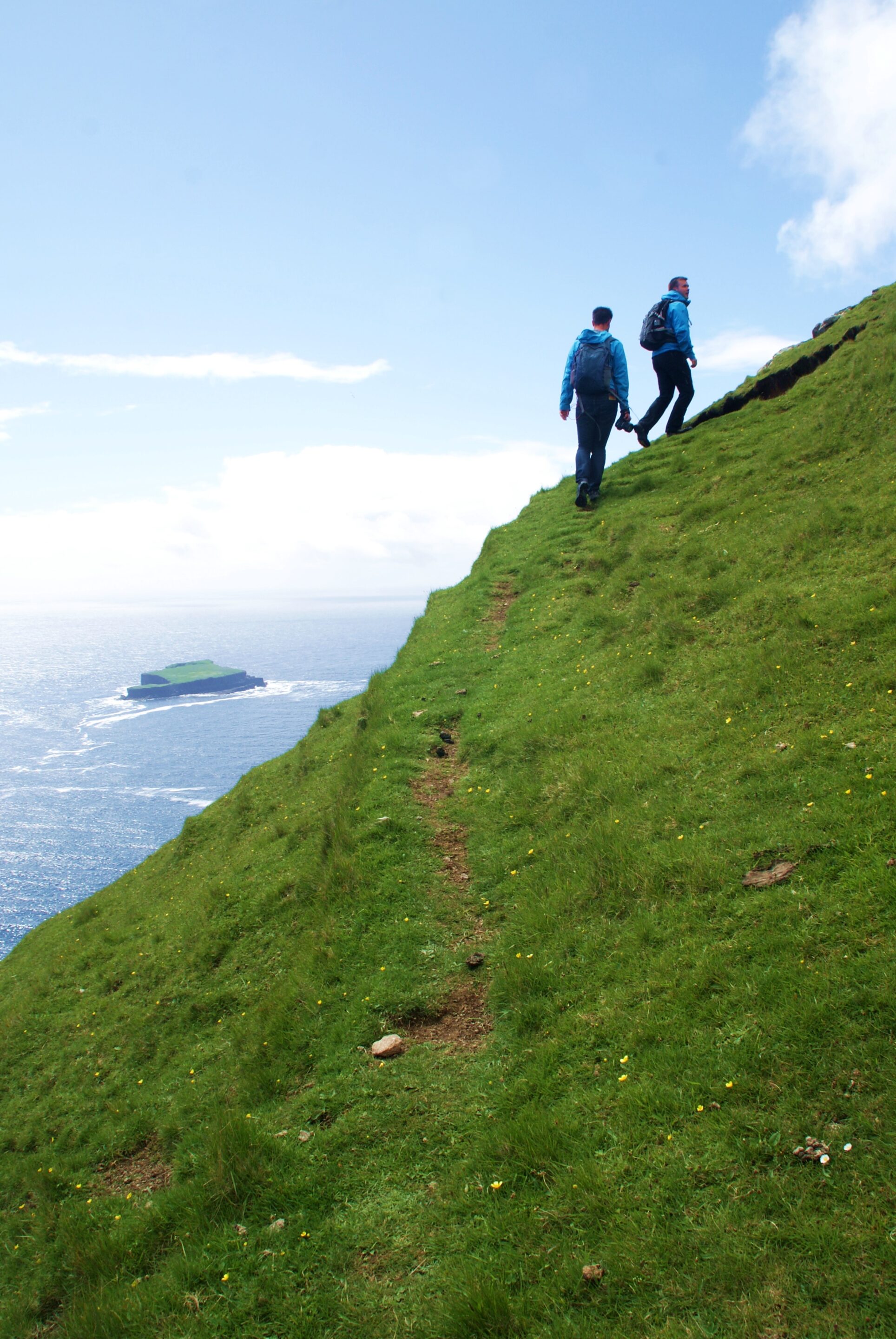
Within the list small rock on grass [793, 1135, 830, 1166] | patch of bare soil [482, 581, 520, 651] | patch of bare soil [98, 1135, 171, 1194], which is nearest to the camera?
small rock on grass [793, 1135, 830, 1166]

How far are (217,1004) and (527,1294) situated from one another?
8108 millimetres

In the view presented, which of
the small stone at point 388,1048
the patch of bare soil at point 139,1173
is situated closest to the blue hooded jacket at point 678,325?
the small stone at point 388,1048

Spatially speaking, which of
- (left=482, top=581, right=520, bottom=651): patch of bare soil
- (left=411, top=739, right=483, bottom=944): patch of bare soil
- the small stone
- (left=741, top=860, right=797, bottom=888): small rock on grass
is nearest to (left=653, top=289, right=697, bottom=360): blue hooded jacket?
(left=482, top=581, right=520, bottom=651): patch of bare soil

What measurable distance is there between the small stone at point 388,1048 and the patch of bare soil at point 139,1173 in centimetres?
304

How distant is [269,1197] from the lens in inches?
247

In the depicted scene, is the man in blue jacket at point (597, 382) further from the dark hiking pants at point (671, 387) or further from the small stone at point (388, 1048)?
the small stone at point (388, 1048)

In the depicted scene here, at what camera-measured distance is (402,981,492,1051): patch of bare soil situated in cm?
748

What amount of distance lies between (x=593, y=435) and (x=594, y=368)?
1963 millimetres

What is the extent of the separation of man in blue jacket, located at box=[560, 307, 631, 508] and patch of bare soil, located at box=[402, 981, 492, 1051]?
1689 centimetres

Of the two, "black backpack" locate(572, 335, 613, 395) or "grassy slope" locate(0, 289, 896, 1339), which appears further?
"black backpack" locate(572, 335, 613, 395)

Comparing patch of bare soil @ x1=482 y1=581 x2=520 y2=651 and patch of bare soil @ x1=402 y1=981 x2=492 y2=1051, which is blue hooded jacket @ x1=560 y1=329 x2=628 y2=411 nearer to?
patch of bare soil @ x1=482 y1=581 x2=520 y2=651

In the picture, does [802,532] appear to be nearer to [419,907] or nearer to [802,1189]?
[419,907]

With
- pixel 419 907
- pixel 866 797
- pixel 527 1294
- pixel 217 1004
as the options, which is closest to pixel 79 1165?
pixel 217 1004

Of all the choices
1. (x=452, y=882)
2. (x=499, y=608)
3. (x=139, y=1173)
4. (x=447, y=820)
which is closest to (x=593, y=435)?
(x=499, y=608)
